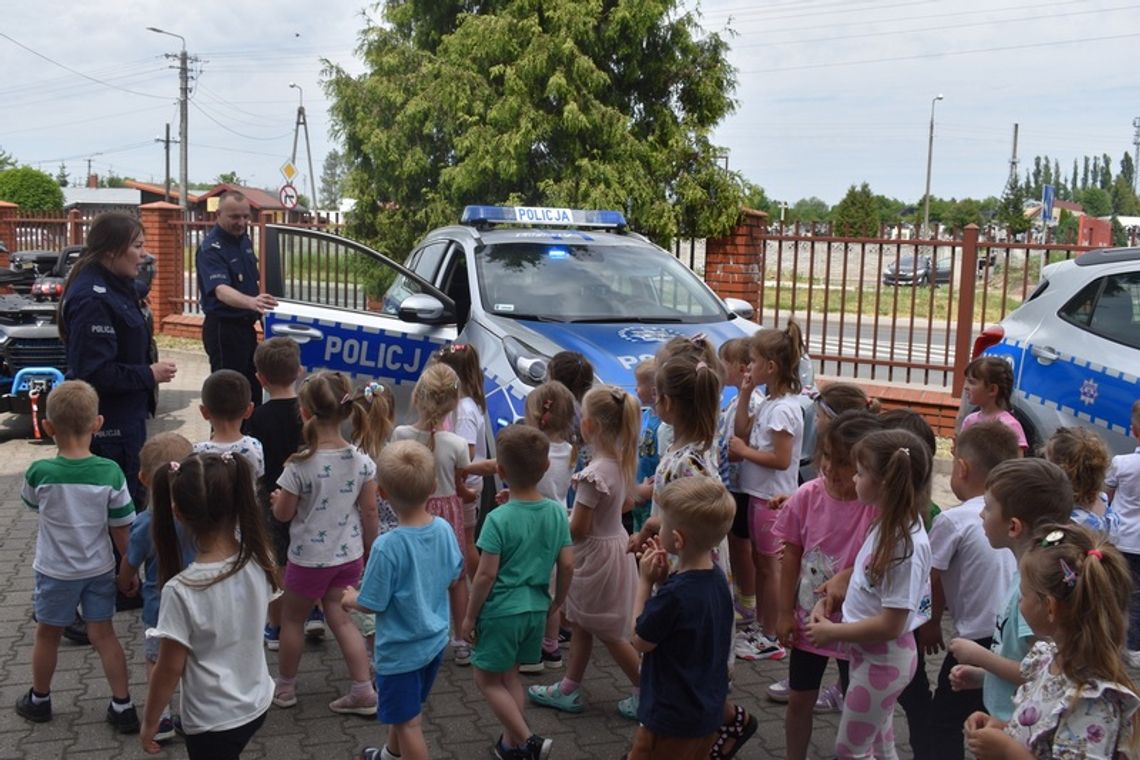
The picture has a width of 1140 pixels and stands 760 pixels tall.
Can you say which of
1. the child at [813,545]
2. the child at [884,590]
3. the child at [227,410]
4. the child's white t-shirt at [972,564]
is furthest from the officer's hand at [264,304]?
the child's white t-shirt at [972,564]

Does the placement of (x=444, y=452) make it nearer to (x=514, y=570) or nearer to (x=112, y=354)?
(x=514, y=570)

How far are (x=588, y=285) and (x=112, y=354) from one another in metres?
3.11

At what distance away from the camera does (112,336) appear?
5102mm

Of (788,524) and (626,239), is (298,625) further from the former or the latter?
(626,239)

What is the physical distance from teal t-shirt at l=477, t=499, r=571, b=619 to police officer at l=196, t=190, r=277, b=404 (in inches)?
133

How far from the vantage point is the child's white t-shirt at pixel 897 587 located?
325 cm

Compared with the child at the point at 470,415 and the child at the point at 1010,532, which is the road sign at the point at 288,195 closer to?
the child at the point at 470,415

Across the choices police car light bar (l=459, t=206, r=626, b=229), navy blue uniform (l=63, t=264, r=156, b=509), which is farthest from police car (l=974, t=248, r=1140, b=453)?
navy blue uniform (l=63, t=264, r=156, b=509)

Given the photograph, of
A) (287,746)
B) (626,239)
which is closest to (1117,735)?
(287,746)

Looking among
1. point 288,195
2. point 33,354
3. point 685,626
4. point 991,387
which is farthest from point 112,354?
point 288,195

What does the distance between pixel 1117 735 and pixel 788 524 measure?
1.50 meters

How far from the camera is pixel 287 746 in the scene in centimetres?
422

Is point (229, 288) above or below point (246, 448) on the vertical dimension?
above

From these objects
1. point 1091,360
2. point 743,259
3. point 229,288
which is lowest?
point 1091,360
